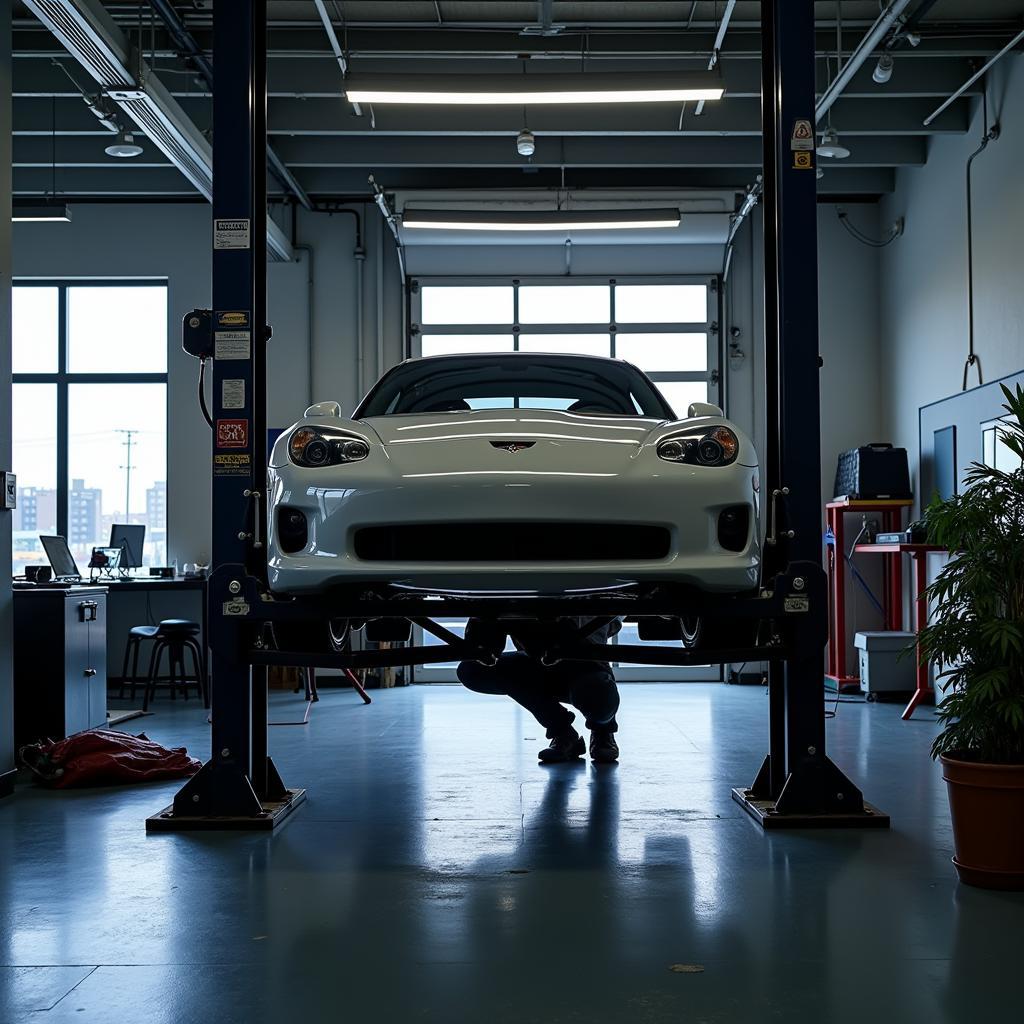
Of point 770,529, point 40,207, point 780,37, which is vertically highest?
point 40,207

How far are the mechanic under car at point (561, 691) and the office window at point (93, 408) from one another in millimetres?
6144

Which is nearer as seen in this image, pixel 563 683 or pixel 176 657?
pixel 563 683

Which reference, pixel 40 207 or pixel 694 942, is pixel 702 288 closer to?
pixel 40 207

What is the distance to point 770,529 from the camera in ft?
13.2

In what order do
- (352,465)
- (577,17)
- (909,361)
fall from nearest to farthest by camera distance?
(352,465) < (577,17) < (909,361)

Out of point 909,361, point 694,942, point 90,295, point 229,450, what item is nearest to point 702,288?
point 909,361

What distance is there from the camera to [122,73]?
6.40 m

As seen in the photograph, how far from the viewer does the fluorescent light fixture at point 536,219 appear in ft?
30.2

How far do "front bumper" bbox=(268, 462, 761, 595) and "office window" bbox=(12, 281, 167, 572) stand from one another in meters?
7.86

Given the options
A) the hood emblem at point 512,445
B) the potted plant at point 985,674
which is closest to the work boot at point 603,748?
the potted plant at point 985,674

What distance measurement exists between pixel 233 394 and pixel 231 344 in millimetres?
186

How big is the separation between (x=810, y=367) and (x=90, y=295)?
8487mm

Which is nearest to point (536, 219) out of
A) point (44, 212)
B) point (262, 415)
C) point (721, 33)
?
point (721, 33)

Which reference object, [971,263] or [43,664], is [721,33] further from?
[43,664]
